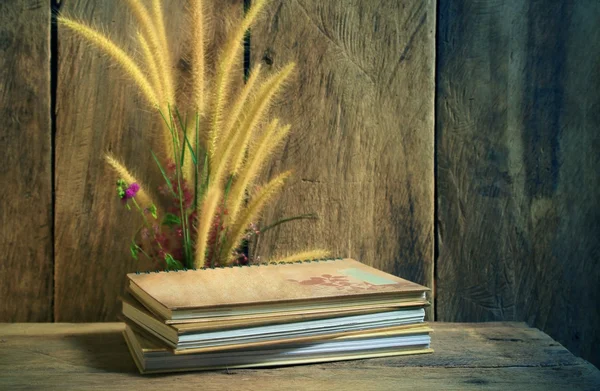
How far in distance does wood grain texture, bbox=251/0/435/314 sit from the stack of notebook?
10.8 inches

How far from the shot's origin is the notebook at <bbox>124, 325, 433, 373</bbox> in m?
1.00

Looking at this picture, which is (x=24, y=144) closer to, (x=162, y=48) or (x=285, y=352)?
(x=162, y=48)

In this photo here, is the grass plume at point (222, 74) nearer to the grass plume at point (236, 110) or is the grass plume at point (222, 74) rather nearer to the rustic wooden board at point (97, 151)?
the grass plume at point (236, 110)

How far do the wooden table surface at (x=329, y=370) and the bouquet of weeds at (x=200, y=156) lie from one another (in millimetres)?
221

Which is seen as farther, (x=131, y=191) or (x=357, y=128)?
(x=357, y=128)

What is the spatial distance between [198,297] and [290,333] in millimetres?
151

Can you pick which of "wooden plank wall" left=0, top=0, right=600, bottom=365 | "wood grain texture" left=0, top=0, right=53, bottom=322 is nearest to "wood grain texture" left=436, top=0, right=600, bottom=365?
"wooden plank wall" left=0, top=0, right=600, bottom=365

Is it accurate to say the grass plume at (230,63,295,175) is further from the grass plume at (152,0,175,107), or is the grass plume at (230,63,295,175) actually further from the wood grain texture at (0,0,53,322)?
the wood grain texture at (0,0,53,322)

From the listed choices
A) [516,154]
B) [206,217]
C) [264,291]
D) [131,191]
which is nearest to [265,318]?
[264,291]

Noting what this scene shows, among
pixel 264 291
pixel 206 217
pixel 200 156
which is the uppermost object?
pixel 200 156

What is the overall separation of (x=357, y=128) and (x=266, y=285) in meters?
0.49

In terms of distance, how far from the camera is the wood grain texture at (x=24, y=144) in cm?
136

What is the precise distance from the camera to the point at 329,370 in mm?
1041

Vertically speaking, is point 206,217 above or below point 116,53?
below
